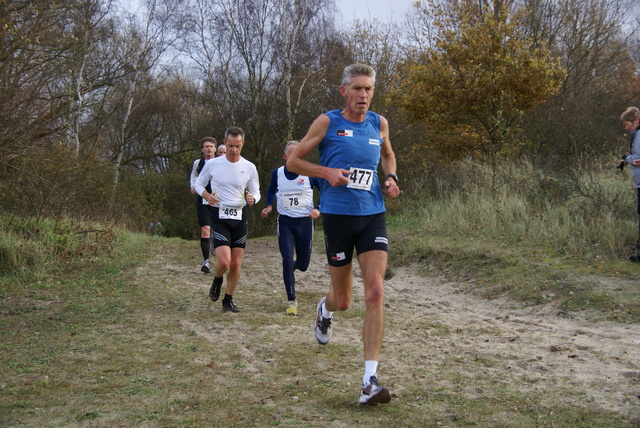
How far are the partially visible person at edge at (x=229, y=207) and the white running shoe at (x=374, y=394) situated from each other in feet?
13.1

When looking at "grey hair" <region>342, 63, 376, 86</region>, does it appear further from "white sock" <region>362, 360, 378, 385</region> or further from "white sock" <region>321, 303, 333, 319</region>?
"white sock" <region>362, 360, 378, 385</region>

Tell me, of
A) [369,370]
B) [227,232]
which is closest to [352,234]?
[369,370]

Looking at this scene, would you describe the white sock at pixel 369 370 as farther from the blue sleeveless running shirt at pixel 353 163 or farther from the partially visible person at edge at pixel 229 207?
the partially visible person at edge at pixel 229 207

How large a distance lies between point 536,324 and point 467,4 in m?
17.6

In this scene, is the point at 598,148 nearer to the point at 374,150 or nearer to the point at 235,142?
the point at 235,142

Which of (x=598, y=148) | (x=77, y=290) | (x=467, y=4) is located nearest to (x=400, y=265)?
(x=77, y=290)

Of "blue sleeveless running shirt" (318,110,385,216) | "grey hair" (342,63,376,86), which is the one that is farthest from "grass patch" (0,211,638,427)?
"grey hair" (342,63,376,86)

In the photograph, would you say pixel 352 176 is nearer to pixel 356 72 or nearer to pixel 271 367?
pixel 356 72

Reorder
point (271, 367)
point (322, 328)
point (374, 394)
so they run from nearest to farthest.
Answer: point (374, 394) < point (271, 367) < point (322, 328)

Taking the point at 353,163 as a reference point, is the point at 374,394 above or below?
below

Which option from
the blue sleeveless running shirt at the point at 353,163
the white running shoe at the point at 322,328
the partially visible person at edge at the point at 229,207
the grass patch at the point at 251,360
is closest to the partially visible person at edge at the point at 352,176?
the blue sleeveless running shirt at the point at 353,163

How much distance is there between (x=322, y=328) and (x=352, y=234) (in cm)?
134

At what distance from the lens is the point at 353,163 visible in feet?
15.8

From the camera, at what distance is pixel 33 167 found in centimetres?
1181
